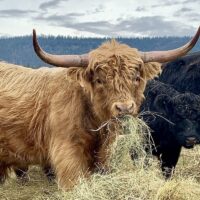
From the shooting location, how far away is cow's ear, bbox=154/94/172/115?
6.87 metres

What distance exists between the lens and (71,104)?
18.4 feet

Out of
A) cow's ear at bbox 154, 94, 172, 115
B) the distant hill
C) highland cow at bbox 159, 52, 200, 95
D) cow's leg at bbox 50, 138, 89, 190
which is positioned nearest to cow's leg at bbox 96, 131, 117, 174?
cow's leg at bbox 50, 138, 89, 190

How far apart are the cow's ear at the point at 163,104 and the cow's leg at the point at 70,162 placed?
1.66 metres

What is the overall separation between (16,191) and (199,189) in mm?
2710

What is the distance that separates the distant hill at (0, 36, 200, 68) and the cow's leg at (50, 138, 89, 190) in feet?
368

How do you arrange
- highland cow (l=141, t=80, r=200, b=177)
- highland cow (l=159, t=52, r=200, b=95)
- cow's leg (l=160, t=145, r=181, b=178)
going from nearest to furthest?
highland cow (l=141, t=80, r=200, b=177)
cow's leg (l=160, t=145, r=181, b=178)
highland cow (l=159, t=52, r=200, b=95)

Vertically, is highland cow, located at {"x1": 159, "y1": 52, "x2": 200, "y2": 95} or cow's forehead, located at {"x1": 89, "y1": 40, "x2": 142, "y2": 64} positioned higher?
cow's forehead, located at {"x1": 89, "y1": 40, "x2": 142, "y2": 64}

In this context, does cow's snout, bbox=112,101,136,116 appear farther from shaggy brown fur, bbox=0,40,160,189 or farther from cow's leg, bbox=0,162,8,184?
cow's leg, bbox=0,162,8,184

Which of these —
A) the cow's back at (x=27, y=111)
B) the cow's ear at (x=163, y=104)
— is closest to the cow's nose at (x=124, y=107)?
the cow's back at (x=27, y=111)

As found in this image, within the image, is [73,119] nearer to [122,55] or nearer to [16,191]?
[122,55]

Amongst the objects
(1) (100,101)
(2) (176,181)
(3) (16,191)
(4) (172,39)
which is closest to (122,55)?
(1) (100,101)

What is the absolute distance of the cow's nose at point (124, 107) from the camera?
4.94 meters

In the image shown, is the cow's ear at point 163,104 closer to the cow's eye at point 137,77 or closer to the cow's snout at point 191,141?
the cow's snout at point 191,141

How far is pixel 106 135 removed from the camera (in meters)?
5.50
